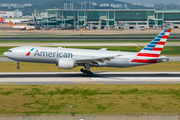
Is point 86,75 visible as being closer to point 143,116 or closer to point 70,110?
point 70,110

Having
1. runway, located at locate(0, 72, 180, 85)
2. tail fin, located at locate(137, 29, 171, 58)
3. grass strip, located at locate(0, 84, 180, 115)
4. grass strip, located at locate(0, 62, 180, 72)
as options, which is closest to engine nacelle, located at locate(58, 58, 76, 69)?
runway, located at locate(0, 72, 180, 85)

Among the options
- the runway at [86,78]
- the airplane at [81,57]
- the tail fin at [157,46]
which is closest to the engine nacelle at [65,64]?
the airplane at [81,57]

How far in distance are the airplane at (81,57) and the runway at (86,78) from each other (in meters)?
2.48

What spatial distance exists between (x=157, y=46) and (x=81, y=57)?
14.4 metres

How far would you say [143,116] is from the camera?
2642cm

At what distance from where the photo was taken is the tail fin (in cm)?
4869

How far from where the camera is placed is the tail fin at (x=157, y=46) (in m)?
48.7

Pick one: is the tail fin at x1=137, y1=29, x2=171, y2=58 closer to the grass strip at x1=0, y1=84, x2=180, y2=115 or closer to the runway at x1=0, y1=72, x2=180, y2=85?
the runway at x1=0, y1=72, x2=180, y2=85

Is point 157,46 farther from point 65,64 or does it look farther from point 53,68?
point 53,68

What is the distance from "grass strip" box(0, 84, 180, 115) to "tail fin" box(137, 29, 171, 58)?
8479mm

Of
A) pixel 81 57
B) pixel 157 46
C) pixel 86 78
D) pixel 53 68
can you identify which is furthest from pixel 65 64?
pixel 157 46

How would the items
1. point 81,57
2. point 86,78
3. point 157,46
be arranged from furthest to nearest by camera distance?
point 157,46, point 81,57, point 86,78

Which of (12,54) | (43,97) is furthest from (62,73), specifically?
(43,97)

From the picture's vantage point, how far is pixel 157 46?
49.0 meters
